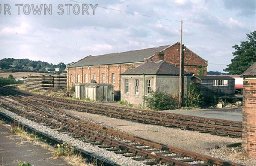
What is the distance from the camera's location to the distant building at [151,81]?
98.1 ft

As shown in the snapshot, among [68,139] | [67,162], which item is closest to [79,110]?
[68,139]

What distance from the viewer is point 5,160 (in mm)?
9516

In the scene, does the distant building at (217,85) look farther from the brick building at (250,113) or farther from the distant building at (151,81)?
the brick building at (250,113)

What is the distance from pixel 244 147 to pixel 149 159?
131 inches

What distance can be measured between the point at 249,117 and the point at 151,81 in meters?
19.2

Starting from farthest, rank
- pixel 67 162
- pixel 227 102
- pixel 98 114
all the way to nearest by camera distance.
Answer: pixel 227 102 → pixel 98 114 → pixel 67 162

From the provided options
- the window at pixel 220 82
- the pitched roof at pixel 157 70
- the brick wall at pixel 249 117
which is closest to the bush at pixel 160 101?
the pitched roof at pixel 157 70

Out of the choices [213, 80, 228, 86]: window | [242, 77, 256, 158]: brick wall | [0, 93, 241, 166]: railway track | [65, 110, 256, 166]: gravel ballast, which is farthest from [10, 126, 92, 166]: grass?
[213, 80, 228, 86]: window

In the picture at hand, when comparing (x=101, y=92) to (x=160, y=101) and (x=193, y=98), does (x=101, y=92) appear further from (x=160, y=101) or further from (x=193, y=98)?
(x=193, y=98)

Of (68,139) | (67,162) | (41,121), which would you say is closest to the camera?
(67,162)

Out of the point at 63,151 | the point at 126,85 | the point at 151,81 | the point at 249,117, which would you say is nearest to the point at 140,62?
the point at 126,85

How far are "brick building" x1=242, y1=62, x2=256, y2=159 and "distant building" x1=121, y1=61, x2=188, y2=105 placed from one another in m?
18.2

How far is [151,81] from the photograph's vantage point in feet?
99.2

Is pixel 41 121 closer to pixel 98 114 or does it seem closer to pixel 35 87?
pixel 98 114
